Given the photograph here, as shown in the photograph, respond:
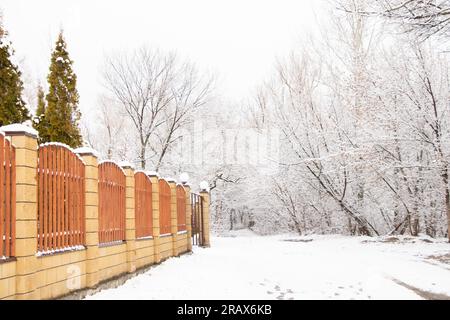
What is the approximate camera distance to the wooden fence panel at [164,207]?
11.6 meters

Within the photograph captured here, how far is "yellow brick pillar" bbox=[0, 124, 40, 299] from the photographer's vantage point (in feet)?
17.1

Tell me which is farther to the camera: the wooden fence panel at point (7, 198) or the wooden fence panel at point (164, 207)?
the wooden fence panel at point (164, 207)

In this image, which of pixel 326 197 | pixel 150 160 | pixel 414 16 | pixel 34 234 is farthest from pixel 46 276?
pixel 150 160

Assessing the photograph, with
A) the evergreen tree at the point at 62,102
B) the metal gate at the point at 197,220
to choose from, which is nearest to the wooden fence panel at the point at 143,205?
the metal gate at the point at 197,220

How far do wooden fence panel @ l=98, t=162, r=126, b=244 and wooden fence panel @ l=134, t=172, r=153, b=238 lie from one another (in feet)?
2.65

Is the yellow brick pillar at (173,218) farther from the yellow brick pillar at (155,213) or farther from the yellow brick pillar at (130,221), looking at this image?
the yellow brick pillar at (130,221)

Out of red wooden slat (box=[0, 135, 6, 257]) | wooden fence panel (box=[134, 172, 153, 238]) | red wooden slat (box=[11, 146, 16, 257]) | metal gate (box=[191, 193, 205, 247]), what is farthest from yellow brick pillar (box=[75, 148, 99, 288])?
metal gate (box=[191, 193, 205, 247])

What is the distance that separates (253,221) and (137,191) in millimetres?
26914

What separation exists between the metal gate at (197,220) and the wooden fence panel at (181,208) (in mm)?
1450

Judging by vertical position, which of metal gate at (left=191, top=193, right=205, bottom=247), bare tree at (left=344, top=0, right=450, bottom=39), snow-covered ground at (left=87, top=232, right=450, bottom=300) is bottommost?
snow-covered ground at (left=87, top=232, right=450, bottom=300)

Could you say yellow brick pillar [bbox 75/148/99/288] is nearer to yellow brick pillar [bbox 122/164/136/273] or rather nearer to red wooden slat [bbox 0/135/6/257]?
yellow brick pillar [bbox 122/164/136/273]

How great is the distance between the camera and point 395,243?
54.6 ft

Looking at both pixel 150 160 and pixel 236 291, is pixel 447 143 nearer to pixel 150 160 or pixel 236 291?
pixel 236 291
